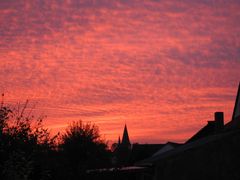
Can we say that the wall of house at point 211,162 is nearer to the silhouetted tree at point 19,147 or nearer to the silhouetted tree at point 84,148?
the silhouetted tree at point 19,147

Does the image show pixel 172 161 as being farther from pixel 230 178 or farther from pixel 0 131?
pixel 0 131

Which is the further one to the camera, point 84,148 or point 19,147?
point 84,148

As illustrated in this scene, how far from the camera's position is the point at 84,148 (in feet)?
158

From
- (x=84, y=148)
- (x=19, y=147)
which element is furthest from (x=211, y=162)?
(x=84, y=148)

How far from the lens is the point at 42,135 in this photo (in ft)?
78.0

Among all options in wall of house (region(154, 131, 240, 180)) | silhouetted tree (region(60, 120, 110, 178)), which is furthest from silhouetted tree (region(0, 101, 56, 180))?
silhouetted tree (region(60, 120, 110, 178))

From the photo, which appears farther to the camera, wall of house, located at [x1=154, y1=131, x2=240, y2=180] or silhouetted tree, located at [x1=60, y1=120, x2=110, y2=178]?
silhouetted tree, located at [x1=60, y1=120, x2=110, y2=178]

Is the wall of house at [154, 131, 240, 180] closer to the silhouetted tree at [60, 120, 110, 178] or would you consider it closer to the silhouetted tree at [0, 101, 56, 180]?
the silhouetted tree at [0, 101, 56, 180]

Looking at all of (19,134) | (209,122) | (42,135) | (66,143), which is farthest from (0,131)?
(209,122)

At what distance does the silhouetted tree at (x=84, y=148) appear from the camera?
4672cm

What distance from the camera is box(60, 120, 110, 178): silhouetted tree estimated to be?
46.7 meters

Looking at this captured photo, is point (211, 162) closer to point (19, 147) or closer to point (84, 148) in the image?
point (19, 147)

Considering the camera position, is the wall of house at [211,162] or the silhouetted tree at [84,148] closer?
the wall of house at [211,162]

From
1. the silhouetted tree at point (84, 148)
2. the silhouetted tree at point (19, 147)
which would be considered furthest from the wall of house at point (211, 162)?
the silhouetted tree at point (84, 148)
